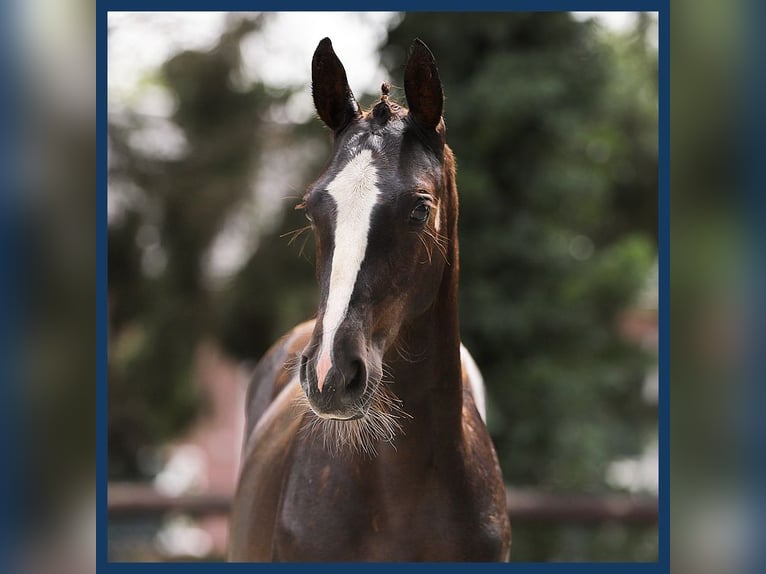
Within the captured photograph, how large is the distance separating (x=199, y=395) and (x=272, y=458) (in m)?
6.90

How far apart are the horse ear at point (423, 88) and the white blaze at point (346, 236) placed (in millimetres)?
262

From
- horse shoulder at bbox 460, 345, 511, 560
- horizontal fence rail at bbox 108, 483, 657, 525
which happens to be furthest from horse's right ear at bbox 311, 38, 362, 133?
horizontal fence rail at bbox 108, 483, 657, 525

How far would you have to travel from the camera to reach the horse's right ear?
8.42 feet

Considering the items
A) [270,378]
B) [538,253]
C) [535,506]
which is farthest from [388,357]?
[538,253]

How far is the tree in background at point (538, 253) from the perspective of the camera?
27.0 feet

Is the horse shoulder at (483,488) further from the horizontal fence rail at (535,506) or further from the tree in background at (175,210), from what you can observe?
the tree in background at (175,210)

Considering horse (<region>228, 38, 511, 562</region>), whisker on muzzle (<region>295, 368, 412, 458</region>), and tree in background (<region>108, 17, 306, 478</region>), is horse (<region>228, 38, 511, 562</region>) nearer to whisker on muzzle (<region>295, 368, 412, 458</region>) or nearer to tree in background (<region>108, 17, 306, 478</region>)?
whisker on muzzle (<region>295, 368, 412, 458</region>)

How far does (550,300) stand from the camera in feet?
28.2

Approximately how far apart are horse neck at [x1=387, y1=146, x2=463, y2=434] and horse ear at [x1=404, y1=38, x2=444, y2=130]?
0.17 metres

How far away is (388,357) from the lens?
8.50 feet

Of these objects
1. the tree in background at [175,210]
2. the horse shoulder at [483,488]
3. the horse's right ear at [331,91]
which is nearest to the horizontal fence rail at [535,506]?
the tree in background at [175,210]
